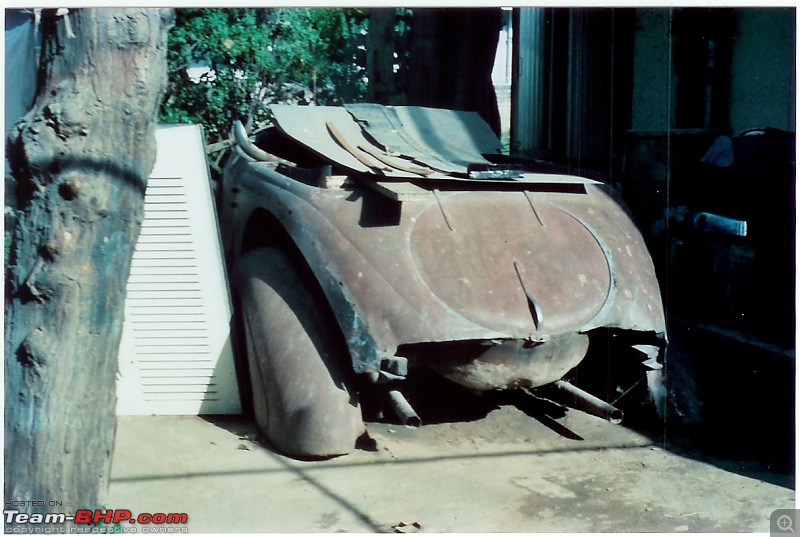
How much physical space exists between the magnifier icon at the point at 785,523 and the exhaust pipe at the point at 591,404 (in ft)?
2.69

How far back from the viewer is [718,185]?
589cm

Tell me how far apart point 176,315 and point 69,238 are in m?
2.45

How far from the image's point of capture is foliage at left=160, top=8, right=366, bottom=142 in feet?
25.6

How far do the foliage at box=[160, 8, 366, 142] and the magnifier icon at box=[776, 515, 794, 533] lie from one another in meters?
5.85

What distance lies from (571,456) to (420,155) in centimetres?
228

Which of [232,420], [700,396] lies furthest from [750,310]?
[232,420]

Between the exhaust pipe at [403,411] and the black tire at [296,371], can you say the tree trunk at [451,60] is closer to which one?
the black tire at [296,371]

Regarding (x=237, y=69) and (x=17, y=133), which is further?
(x=237, y=69)

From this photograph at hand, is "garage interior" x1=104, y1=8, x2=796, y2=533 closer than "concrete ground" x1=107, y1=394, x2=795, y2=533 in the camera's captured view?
No

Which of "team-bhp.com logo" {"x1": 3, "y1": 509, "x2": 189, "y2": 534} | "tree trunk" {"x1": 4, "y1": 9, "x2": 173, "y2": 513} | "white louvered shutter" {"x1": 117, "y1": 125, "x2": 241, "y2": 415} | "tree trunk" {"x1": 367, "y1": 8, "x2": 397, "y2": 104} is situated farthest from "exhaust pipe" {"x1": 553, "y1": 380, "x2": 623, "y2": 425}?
"tree trunk" {"x1": 367, "y1": 8, "x2": 397, "y2": 104}

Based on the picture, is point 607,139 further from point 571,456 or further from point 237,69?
point 571,456

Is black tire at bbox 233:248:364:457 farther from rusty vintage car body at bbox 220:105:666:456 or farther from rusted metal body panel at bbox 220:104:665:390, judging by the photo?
rusted metal body panel at bbox 220:104:665:390

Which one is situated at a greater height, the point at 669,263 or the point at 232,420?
the point at 669,263

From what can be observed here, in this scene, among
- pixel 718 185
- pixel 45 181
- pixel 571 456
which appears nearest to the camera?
pixel 45 181
